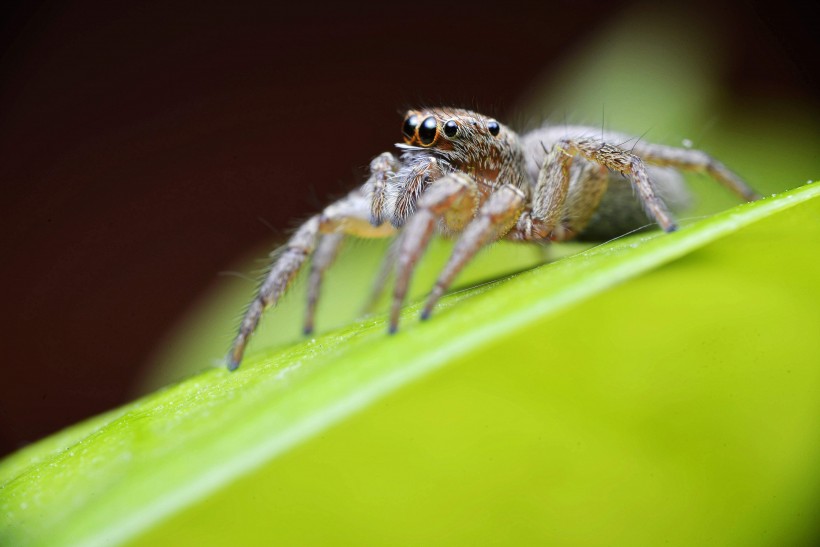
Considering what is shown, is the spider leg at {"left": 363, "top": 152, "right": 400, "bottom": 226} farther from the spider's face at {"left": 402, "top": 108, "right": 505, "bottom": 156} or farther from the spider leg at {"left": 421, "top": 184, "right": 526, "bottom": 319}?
the spider leg at {"left": 421, "top": 184, "right": 526, "bottom": 319}

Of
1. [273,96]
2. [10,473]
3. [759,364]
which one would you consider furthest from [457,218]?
[273,96]

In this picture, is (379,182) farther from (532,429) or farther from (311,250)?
(532,429)

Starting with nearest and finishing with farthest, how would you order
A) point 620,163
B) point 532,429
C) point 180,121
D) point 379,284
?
1. point 532,429
2. point 620,163
3. point 379,284
4. point 180,121

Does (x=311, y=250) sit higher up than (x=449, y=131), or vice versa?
(x=449, y=131)

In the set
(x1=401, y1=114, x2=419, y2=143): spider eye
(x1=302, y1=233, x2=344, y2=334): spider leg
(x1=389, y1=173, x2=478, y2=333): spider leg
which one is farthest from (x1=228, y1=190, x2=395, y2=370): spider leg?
(x1=389, y1=173, x2=478, y2=333): spider leg

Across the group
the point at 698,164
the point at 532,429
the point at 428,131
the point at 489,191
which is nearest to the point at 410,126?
the point at 428,131
